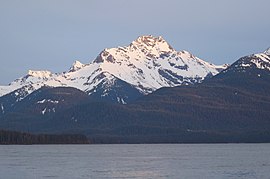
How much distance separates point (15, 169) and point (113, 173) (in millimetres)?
16290

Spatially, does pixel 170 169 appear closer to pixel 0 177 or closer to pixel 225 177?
pixel 225 177

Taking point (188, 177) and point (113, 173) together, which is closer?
point (188, 177)

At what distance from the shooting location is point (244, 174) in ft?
315

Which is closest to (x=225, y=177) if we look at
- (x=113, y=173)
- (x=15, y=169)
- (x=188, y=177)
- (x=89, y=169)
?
(x=188, y=177)

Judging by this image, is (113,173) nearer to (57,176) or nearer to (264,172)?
(57,176)

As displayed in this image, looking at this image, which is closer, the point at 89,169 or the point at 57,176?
the point at 57,176

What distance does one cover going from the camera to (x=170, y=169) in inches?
4316

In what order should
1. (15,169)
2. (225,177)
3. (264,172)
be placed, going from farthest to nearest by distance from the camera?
(15,169) → (264,172) → (225,177)

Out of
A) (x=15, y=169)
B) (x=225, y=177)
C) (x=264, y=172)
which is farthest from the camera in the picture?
(x=15, y=169)

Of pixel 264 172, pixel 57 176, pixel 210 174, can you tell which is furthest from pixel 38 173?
pixel 264 172

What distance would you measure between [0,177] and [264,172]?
35437 millimetres

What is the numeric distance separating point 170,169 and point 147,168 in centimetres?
372

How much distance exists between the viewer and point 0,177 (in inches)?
3588

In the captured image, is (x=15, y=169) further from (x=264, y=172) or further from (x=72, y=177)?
(x=264, y=172)
